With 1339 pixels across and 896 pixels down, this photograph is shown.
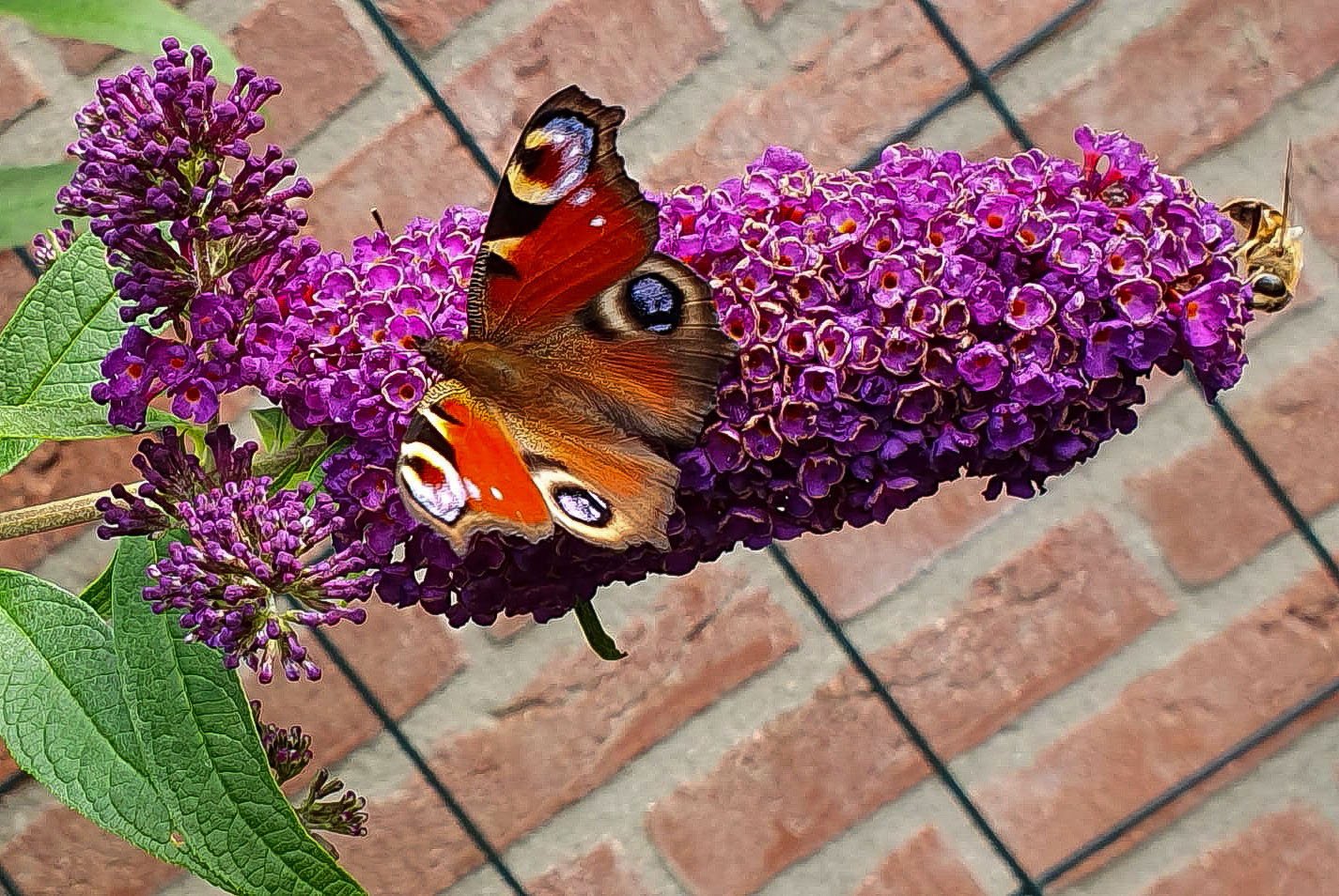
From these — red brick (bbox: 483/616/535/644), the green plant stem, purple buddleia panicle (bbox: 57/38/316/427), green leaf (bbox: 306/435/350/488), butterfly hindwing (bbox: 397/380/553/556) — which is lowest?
red brick (bbox: 483/616/535/644)

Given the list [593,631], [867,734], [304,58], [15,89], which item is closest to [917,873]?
[867,734]

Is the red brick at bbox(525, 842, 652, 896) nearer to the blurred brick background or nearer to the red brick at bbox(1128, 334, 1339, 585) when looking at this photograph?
the blurred brick background

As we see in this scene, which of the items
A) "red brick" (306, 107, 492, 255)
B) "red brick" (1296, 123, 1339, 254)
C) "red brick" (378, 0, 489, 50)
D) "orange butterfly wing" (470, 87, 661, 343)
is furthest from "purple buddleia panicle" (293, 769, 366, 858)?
"red brick" (1296, 123, 1339, 254)

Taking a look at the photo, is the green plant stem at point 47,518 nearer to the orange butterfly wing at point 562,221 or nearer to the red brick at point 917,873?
the orange butterfly wing at point 562,221

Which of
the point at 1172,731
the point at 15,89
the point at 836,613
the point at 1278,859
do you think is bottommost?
the point at 1278,859

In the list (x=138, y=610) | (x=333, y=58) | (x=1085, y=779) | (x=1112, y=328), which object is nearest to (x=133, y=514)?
(x=138, y=610)

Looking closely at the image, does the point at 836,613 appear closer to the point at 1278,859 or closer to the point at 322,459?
the point at 1278,859
